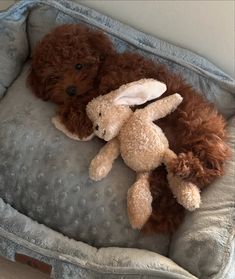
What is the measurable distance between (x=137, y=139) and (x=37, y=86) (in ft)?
1.09

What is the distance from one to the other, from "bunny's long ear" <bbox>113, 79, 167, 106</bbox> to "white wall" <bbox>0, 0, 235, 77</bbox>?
1.04 feet

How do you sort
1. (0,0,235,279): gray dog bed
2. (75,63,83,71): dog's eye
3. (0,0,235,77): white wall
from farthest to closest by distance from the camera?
(0,0,235,77): white wall, (75,63,83,71): dog's eye, (0,0,235,279): gray dog bed

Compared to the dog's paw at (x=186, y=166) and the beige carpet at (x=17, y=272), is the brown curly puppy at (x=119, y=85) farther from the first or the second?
the beige carpet at (x=17, y=272)

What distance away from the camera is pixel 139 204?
1254 mm

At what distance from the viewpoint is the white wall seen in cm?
A: 150

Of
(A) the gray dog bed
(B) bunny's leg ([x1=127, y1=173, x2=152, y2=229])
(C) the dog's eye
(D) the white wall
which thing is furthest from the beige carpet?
(D) the white wall

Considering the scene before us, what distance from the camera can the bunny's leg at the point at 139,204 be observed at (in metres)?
1.26

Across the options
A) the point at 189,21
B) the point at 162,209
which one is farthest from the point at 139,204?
the point at 189,21

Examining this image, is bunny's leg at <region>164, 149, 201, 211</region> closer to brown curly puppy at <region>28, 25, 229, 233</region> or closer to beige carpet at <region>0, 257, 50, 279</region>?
brown curly puppy at <region>28, 25, 229, 233</region>

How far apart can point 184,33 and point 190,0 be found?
11 cm

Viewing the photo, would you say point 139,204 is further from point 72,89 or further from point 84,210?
point 72,89

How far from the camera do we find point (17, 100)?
4.77 feet

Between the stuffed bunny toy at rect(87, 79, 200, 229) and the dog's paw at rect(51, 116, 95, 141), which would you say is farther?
the dog's paw at rect(51, 116, 95, 141)

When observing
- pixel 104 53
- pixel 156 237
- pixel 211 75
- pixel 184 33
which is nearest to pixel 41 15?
pixel 104 53
